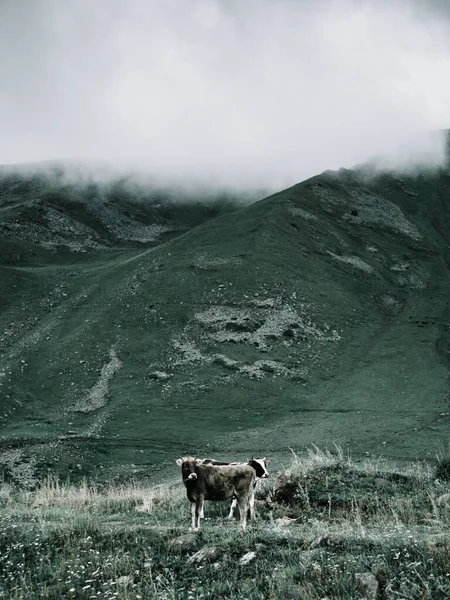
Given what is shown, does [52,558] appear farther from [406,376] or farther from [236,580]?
[406,376]

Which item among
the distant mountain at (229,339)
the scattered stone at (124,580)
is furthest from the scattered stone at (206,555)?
→ the distant mountain at (229,339)

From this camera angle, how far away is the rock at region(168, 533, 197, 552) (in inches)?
354

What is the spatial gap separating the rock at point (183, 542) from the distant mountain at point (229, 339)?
23704mm

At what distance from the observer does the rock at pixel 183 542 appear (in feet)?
29.5

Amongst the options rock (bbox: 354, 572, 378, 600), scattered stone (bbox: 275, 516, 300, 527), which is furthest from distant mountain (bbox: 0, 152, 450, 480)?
rock (bbox: 354, 572, 378, 600)

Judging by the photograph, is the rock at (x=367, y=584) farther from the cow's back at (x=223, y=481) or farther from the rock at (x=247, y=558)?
the cow's back at (x=223, y=481)

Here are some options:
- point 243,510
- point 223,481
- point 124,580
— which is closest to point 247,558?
point 124,580

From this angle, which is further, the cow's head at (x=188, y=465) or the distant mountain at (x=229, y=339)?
the distant mountain at (x=229, y=339)

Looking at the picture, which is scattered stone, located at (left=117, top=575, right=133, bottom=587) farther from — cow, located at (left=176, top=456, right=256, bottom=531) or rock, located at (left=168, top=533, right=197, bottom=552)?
cow, located at (left=176, top=456, right=256, bottom=531)

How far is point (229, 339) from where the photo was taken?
56.1 meters

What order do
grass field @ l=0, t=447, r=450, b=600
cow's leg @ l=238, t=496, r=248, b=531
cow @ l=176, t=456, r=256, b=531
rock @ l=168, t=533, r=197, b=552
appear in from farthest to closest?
1. cow @ l=176, t=456, r=256, b=531
2. cow's leg @ l=238, t=496, r=248, b=531
3. rock @ l=168, t=533, r=197, b=552
4. grass field @ l=0, t=447, r=450, b=600

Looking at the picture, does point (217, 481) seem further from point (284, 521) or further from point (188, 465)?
point (284, 521)

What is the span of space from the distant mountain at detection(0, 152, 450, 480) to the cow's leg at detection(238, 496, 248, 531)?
22817 millimetres

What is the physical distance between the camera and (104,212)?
386 feet
